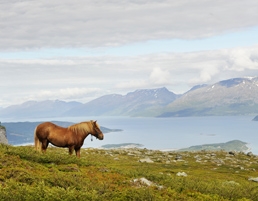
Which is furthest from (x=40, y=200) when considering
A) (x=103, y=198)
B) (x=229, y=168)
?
(x=229, y=168)

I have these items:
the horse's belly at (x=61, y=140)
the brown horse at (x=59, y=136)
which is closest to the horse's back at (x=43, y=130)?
the brown horse at (x=59, y=136)

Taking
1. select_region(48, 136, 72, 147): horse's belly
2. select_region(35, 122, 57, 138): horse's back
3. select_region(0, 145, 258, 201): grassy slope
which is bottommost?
select_region(0, 145, 258, 201): grassy slope

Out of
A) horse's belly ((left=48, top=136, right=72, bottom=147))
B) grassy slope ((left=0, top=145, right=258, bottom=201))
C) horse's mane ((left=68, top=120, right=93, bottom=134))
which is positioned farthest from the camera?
horse's mane ((left=68, top=120, right=93, bottom=134))

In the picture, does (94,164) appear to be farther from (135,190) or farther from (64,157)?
(135,190)

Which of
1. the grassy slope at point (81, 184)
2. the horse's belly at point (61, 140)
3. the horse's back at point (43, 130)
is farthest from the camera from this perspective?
the horse's back at point (43, 130)

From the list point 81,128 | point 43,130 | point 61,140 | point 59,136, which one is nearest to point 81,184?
point 61,140

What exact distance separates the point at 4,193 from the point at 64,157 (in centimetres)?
947

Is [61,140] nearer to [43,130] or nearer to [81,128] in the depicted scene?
[43,130]

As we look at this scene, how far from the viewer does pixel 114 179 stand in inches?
616

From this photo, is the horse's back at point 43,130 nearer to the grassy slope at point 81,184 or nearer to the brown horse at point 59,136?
the brown horse at point 59,136

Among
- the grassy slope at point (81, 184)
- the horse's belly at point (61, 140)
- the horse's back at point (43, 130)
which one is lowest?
the grassy slope at point (81, 184)

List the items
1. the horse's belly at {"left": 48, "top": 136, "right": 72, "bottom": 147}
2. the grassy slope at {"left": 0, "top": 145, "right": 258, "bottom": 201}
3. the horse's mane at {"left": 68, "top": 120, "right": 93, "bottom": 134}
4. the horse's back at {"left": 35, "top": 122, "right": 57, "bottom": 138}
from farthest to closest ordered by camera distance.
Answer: the horse's mane at {"left": 68, "top": 120, "right": 93, "bottom": 134}, the horse's back at {"left": 35, "top": 122, "right": 57, "bottom": 138}, the horse's belly at {"left": 48, "top": 136, "right": 72, "bottom": 147}, the grassy slope at {"left": 0, "top": 145, "right": 258, "bottom": 201}

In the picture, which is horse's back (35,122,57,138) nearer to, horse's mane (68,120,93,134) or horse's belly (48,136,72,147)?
horse's belly (48,136,72,147)

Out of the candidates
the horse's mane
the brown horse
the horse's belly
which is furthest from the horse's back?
the horse's mane
